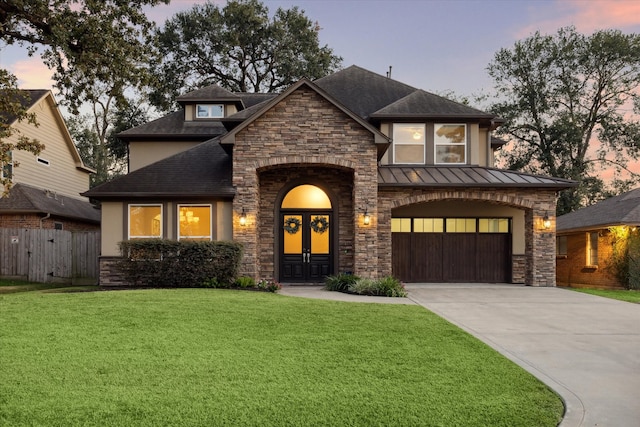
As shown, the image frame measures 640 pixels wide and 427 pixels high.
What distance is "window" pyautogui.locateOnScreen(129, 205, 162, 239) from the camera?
1559 centimetres

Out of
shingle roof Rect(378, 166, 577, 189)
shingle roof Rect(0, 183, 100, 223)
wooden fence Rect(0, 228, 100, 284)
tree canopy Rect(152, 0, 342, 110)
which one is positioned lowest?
wooden fence Rect(0, 228, 100, 284)

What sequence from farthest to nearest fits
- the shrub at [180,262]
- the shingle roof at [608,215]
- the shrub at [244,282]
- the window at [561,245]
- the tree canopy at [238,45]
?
the tree canopy at [238,45] → the window at [561,245] → the shingle roof at [608,215] → the shrub at [244,282] → the shrub at [180,262]

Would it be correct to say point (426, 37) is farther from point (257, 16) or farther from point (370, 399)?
point (370, 399)

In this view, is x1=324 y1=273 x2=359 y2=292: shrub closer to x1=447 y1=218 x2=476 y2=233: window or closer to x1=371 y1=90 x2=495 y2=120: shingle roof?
x1=447 y1=218 x2=476 y2=233: window

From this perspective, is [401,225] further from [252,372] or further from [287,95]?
[252,372]

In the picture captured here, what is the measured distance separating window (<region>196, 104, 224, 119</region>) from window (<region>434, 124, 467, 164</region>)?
1019 centimetres

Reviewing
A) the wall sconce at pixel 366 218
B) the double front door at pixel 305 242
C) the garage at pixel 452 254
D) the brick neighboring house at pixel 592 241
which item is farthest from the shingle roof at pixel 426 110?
the brick neighboring house at pixel 592 241

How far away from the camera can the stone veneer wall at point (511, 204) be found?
15.7 m

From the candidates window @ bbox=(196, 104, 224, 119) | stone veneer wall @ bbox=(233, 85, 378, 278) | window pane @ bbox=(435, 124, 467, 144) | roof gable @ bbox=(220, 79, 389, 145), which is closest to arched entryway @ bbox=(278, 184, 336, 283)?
stone veneer wall @ bbox=(233, 85, 378, 278)

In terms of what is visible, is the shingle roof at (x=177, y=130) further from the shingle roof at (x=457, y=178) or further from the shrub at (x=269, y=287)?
the shrub at (x=269, y=287)

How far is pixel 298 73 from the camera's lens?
33531 millimetres

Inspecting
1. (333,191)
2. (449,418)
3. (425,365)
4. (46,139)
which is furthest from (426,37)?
(449,418)

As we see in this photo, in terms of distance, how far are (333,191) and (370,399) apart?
39.3ft

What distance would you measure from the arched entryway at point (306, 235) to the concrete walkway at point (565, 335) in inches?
65.3
